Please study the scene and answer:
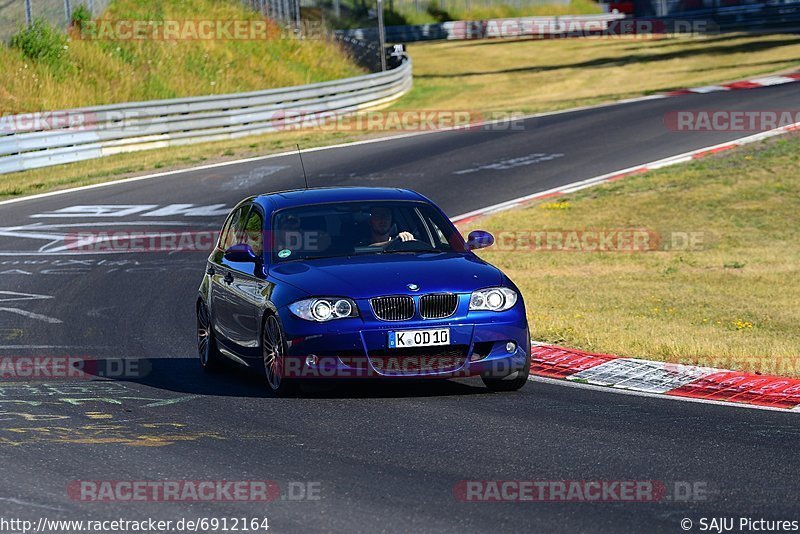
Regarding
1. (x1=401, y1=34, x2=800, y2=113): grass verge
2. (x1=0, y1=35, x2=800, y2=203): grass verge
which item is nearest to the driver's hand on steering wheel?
(x1=0, y1=35, x2=800, y2=203): grass verge

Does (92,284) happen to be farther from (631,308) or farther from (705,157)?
(705,157)

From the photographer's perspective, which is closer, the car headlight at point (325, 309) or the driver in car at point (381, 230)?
the car headlight at point (325, 309)

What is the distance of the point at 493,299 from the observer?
9.69m

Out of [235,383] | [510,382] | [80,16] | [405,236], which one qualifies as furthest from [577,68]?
[510,382]

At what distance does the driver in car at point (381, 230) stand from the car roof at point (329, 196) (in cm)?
20

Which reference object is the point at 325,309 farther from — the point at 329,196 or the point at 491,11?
the point at 491,11

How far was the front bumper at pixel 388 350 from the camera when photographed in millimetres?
9352

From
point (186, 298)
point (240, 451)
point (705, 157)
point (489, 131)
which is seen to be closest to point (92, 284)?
point (186, 298)

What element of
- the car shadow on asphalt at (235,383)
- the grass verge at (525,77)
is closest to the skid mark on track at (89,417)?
the car shadow on asphalt at (235,383)

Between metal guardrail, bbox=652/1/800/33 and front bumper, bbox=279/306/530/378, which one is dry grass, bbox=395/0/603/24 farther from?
front bumper, bbox=279/306/530/378

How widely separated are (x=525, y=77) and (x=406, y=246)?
3978 centimetres

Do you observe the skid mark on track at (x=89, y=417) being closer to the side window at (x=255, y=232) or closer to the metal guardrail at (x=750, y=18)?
the side window at (x=255, y=232)

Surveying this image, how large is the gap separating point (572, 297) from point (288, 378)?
6.29m

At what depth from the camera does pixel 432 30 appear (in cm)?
7125
